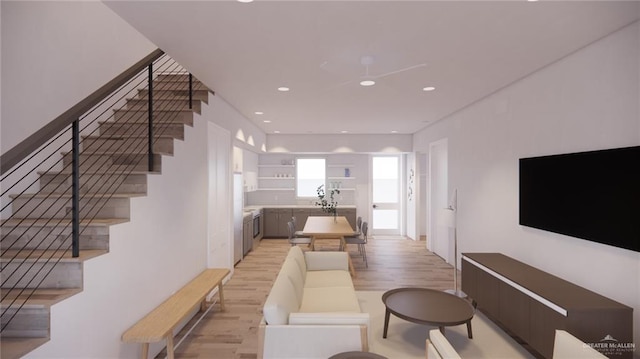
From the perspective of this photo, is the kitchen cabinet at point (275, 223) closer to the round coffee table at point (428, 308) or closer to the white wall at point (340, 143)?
the white wall at point (340, 143)

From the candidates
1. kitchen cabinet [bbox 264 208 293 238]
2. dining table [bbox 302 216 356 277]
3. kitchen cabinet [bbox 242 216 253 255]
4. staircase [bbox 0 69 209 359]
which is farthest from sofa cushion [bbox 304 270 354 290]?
kitchen cabinet [bbox 264 208 293 238]

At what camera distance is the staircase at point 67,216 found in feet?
6.28

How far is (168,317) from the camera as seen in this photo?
289 centimetres

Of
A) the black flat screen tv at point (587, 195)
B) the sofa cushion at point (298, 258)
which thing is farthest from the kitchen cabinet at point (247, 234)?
the black flat screen tv at point (587, 195)

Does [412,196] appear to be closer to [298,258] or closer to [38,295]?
[298,258]

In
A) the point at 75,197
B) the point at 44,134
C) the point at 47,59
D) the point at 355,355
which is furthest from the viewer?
the point at 47,59

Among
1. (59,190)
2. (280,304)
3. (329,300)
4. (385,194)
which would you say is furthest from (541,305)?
(385,194)

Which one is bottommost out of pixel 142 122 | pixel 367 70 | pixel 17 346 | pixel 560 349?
pixel 560 349

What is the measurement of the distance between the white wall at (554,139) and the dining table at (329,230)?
6.49ft

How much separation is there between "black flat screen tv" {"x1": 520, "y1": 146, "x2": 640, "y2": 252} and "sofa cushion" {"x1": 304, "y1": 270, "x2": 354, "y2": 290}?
2.19 m

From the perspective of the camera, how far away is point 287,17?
2438 mm

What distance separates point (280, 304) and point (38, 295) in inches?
61.3

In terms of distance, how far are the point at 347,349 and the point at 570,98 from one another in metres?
3.08

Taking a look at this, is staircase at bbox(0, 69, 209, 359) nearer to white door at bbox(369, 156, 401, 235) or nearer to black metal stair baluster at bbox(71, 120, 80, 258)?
black metal stair baluster at bbox(71, 120, 80, 258)
